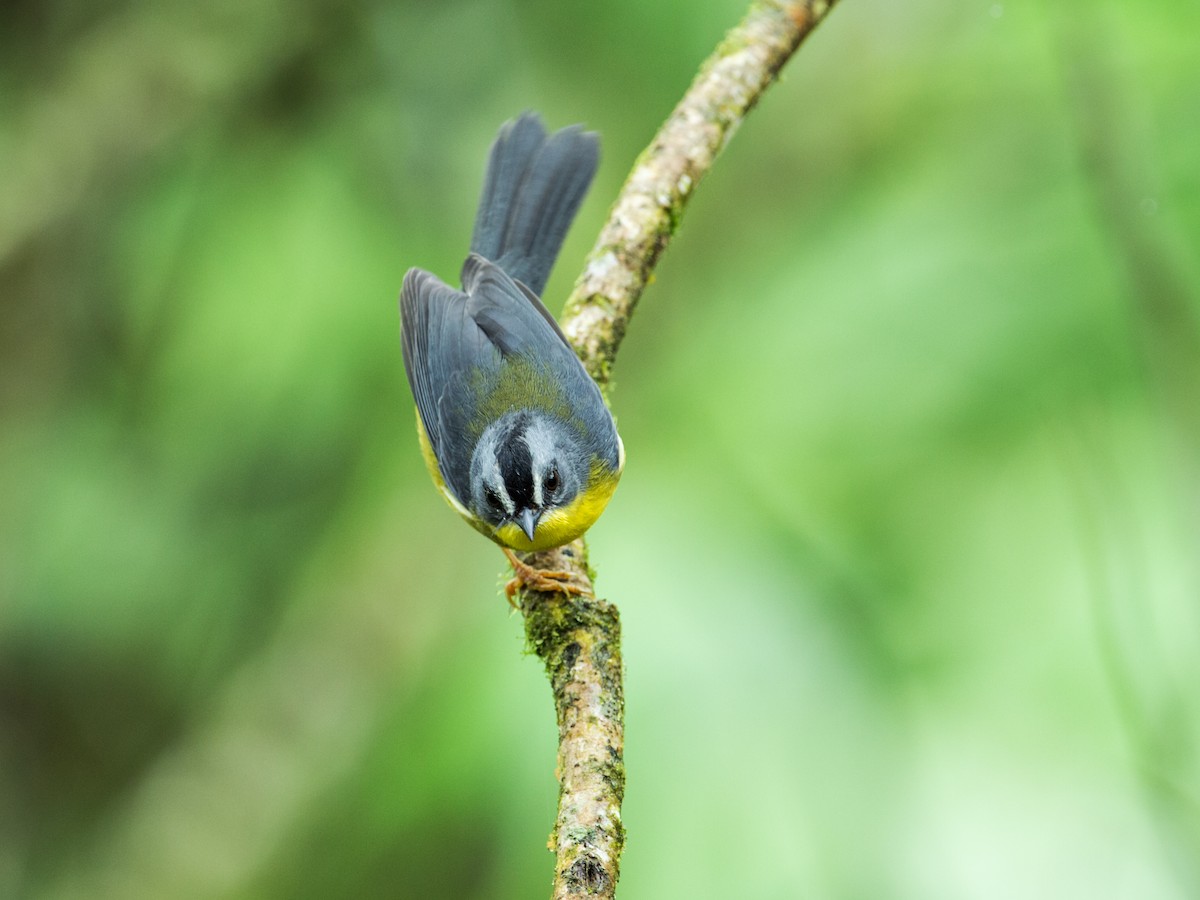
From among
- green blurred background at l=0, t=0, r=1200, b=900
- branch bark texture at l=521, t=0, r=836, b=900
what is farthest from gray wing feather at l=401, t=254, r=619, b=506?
green blurred background at l=0, t=0, r=1200, b=900

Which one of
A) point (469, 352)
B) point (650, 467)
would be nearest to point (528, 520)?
point (469, 352)

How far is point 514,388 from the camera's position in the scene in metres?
3.28

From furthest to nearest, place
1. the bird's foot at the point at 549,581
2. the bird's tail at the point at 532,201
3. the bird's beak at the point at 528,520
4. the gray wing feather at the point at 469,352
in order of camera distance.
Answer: the bird's tail at the point at 532,201
the gray wing feather at the point at 469,352
the bird's beak at the point at 528,520
the bird's foot at the point at 549,581

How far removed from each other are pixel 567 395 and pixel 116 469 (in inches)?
102

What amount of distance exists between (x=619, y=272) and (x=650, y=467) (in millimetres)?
1156

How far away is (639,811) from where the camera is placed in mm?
3314

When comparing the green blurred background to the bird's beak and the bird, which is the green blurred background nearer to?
the bird

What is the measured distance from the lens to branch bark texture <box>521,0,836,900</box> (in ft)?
7.38

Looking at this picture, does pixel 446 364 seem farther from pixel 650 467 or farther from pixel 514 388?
pixel 650 467

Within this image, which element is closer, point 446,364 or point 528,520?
point 528,520

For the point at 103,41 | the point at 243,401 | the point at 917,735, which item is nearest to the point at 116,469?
the point at 243,401

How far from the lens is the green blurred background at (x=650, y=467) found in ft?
10.5

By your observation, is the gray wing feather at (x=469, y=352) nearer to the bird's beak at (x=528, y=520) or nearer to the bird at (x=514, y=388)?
the bird at (x=514, y=388)

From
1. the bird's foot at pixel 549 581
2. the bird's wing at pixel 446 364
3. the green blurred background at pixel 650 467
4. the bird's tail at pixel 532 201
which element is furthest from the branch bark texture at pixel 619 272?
the green blurred background at pixel 650 467
